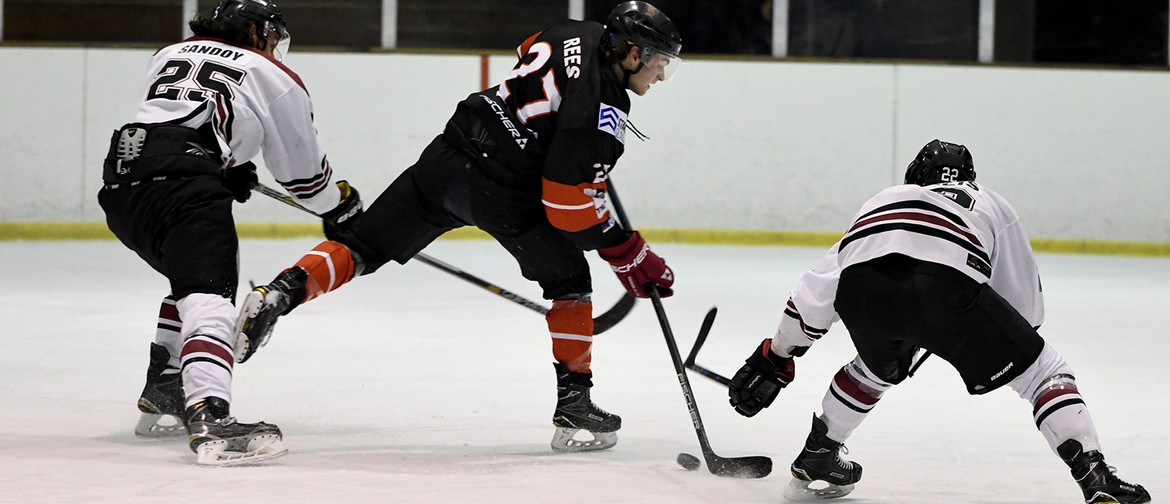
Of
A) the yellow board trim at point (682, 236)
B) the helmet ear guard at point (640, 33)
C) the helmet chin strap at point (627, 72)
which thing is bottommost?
the yellow board trim at point (682, 236)

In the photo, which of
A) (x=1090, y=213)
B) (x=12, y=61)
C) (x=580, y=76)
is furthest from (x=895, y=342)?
(x=12, y=61)

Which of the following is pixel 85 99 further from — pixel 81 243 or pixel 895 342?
pixel 895 342

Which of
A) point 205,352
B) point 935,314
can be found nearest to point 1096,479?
point 935,314

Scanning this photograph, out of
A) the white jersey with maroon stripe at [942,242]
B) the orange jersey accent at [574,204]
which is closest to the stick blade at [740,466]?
the white jersey with maroon stripe at [942,242]

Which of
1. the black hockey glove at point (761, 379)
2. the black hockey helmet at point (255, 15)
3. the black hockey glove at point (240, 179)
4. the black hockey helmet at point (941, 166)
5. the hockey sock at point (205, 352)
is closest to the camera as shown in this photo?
the black hockey helmet at point (941, 166)

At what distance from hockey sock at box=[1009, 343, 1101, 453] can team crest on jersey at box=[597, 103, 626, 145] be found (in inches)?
38.1

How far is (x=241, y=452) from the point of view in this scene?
115 inches

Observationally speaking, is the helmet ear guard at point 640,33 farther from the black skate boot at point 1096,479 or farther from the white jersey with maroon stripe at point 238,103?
the black skate boot at point 1096,479

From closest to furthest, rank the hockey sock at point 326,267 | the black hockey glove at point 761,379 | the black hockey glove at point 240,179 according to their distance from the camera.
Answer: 1. the black hockey glove at point 761,379
2. the hockey sock at point 326,267
3. the black hockey glove at point 240,179

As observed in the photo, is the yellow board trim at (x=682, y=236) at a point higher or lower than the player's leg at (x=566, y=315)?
lower

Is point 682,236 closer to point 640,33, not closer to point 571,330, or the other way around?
Answer: point 571,330

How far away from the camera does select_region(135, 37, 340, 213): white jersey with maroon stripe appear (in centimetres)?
312

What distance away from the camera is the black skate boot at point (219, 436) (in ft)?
9.45

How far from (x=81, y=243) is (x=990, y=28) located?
499cm
